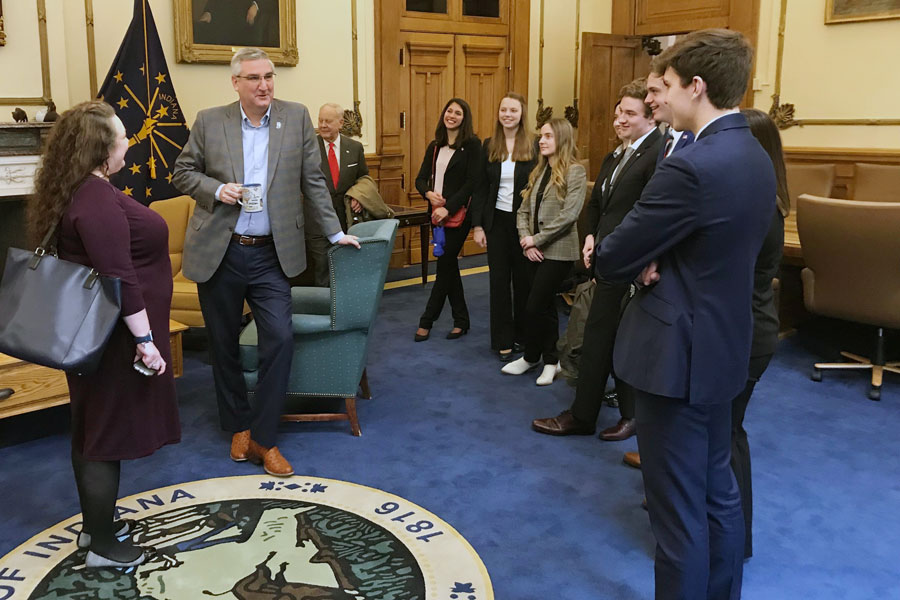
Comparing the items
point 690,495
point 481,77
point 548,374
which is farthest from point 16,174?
point 690,495

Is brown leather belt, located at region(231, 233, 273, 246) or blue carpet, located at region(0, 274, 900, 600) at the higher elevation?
brown leather belt, located at region(231, 233, 273, 246)

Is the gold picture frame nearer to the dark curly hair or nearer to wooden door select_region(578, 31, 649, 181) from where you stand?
wooden door select_region(578, 31, 649, 181)

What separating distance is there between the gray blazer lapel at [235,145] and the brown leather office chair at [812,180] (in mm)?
4946

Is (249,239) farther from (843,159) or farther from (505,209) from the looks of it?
(843,159)

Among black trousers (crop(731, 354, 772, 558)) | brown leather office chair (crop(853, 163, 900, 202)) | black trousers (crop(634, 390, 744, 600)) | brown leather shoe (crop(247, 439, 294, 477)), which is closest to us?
black trousers (crop(634, 390, 744, 600))

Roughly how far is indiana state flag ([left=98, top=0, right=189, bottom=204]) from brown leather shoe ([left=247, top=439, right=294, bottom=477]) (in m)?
2.69

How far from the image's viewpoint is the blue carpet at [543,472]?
2775 millimetres

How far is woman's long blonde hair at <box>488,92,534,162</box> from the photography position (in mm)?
4793

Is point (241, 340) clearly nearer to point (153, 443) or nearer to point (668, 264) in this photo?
point (153, 443)

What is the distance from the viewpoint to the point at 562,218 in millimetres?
4348

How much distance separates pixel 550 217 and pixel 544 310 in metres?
0.51

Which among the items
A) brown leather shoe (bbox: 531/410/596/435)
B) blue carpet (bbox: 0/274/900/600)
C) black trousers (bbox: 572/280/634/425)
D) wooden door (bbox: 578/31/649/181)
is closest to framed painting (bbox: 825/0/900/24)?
wooden door (bbox: 578/31/649/181)

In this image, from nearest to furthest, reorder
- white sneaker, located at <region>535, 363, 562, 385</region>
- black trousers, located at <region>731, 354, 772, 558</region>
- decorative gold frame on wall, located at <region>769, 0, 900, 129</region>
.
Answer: black trousers, located at <region>731, 354, 772, 558</region> < white sneaker, located at <region>535, 363, 562, 385</region> < decorative gold frame on wall, located at <region>769, 0, 900, 129</region>

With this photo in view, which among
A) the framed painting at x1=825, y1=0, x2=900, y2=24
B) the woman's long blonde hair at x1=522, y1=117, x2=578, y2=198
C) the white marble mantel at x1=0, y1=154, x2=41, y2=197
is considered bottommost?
the white marble mantel at x1=0, y1=154, x2=41, y2=197
